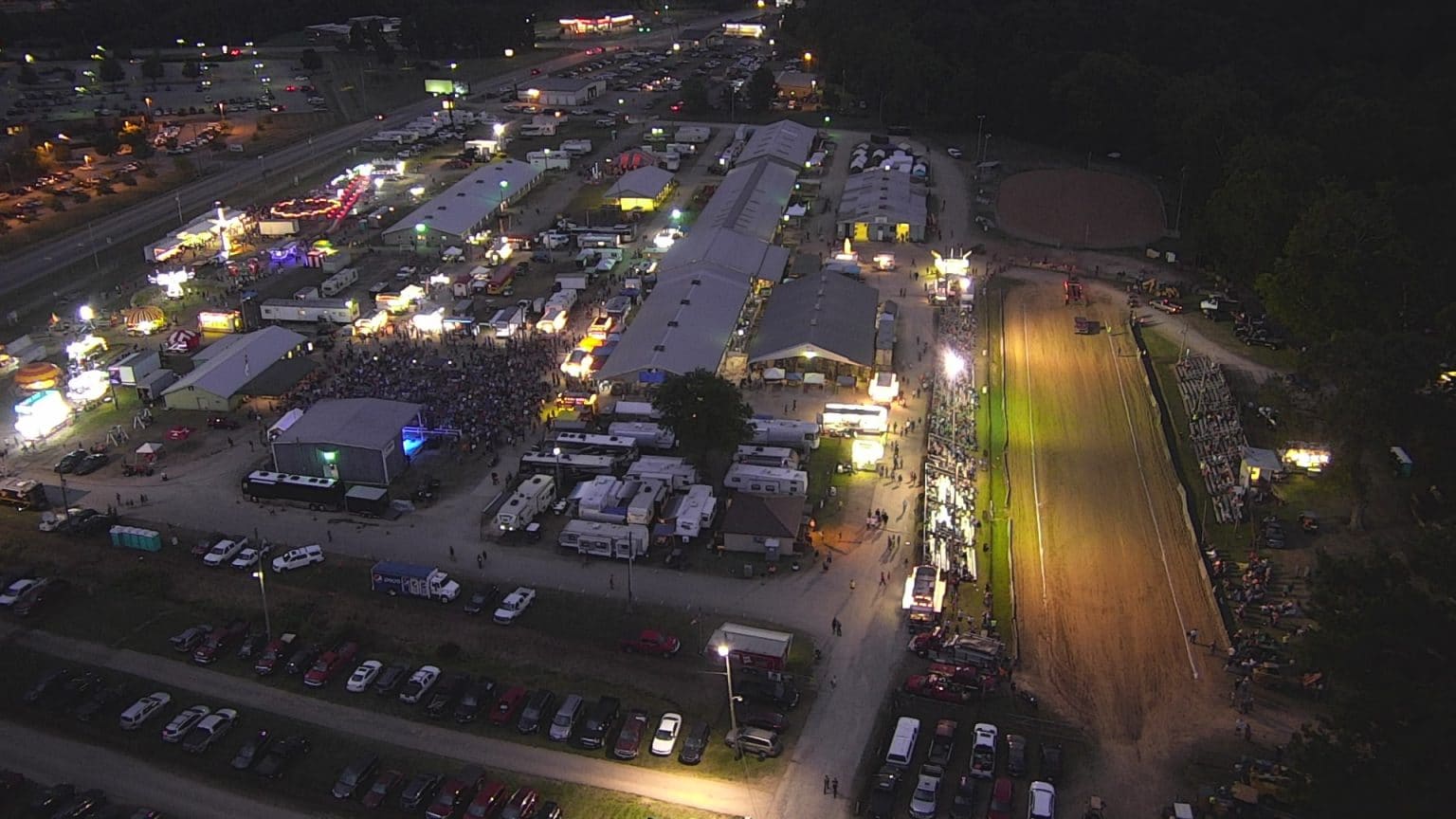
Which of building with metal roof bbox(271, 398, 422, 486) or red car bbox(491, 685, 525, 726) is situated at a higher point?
building with metal roof bbox(271, 398, 422, 486)

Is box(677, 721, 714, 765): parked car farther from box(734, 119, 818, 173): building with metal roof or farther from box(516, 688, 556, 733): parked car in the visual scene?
box(734, 119, 818, 173): building with metal roof

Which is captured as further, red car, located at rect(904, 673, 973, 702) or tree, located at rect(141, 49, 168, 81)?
tree, located at rect(141, 49, 168, 81)

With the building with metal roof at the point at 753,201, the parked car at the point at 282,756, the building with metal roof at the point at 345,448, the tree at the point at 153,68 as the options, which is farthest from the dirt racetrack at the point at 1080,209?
the tree at the point at 153,68

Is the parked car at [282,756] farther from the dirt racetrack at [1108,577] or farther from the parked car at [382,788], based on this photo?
the dirt racetrack at [1108,577]

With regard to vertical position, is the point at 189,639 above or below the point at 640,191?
below

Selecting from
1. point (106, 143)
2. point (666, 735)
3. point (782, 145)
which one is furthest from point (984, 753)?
point (106, 143)

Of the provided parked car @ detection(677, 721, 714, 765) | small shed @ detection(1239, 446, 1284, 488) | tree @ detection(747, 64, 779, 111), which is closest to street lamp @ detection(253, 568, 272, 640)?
parked car @ detection(677, 721, 714, 765)

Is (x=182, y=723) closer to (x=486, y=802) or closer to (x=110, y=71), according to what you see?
(x=486, y=802)
